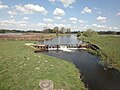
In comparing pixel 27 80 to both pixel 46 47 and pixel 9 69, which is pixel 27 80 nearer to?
pixel 9 69

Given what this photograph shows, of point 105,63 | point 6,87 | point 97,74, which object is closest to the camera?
point 6,87

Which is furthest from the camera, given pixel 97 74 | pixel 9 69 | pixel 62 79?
pixel 97 74

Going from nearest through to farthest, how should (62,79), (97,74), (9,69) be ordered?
(62,79) < (9,69) < (97,74)

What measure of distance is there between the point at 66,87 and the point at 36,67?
18.9 ft

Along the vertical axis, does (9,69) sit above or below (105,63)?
above

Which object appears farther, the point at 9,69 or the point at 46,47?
the point at 46,47

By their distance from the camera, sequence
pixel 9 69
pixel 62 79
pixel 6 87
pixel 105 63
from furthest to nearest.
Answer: pixel 105 63 < pixel 9 69 < pixel 62 79 < pixel 6 87

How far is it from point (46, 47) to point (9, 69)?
34.3m

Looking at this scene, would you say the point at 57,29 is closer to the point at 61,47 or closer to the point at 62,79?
the point at 61,47

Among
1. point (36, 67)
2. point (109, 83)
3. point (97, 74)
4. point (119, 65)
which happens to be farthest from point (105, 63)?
point (36, 67)

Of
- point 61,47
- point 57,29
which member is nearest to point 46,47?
point 61,47

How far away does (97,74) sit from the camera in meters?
23.2

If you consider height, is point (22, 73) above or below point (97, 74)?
above

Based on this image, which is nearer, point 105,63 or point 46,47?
point 105,63
